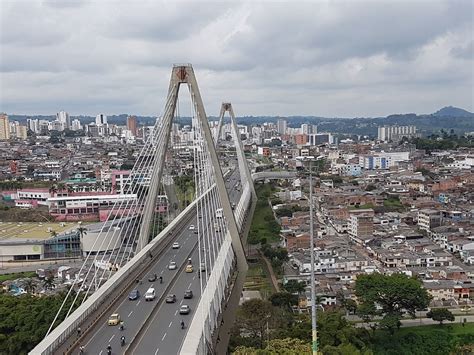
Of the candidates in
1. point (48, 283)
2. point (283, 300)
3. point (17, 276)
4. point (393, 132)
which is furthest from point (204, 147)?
point (393, 132)

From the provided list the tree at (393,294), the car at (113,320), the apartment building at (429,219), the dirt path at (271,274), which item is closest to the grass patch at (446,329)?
the tree at (393,294)

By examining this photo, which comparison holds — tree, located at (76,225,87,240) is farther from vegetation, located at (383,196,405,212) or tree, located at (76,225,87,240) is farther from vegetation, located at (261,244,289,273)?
vegetation, located at (383,196,405,212)

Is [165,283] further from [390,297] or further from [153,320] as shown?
[390,297]

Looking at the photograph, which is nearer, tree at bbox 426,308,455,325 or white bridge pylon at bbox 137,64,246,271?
white bridge pylon at bbox 137,64,246,271

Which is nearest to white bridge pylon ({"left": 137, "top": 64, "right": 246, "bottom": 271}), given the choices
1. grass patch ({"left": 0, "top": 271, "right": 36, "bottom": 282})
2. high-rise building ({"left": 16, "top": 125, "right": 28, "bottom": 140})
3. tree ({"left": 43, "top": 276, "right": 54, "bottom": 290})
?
tree ({"left": 43, "top": 276, "right": 54, "bottom": 290})

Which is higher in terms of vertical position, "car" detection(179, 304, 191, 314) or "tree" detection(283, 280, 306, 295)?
"car" detection(179, 304, 191, 314)

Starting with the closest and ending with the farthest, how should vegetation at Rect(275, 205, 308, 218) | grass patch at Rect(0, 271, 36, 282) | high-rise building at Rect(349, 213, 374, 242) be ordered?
grass patch at Rect(0, 271, 36, 282) < high-rise building at Rect(349, 213, 374, 242) < vegetation at Rect(275, 205, 308, 218)
